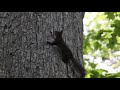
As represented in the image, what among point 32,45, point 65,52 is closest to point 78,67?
point 65,52

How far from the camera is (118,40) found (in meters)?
3.68

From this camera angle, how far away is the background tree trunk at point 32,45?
1.41 metres

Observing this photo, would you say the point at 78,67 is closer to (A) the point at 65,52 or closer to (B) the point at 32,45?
(A) the point at 65,52

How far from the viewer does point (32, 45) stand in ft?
4.82

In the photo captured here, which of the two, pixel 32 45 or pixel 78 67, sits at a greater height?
pixel 32 45

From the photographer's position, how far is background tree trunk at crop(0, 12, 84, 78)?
1410mm

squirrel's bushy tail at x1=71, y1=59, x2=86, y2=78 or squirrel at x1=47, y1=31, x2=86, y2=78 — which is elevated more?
squirrel at x1=47, y1=31, x2=86, y2=78

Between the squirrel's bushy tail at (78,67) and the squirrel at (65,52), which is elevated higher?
the squirrel at (65,52)
